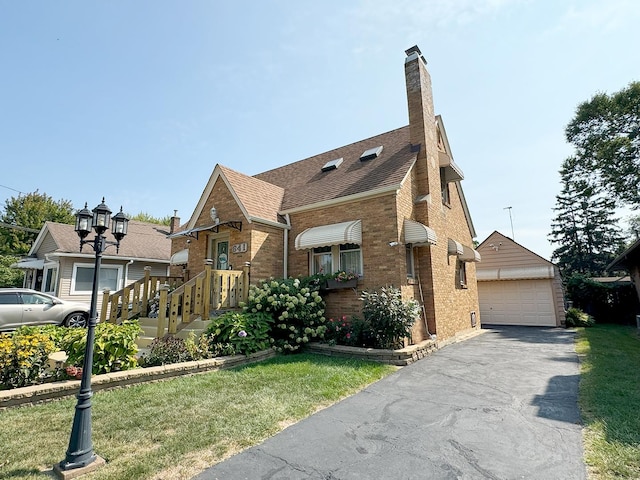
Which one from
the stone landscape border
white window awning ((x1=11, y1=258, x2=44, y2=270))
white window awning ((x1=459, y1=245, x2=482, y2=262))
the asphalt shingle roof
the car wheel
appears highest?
the asphalt shingle roof

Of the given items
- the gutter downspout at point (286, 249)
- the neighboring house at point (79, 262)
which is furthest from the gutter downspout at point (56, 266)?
the gutter downspout at point (286, 249)

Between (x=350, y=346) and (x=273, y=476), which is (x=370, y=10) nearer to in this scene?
(x=350, y=346)

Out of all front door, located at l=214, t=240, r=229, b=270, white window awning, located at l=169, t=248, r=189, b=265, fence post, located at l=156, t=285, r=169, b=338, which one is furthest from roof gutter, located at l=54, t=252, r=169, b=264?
fence post, located at l=156, t=285, r=169, b=338

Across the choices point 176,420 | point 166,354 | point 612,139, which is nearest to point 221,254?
point 166,354

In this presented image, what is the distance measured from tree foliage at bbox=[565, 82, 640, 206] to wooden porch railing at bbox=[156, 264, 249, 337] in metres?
27.5

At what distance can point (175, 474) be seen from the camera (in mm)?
3570

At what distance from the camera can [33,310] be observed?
42.4 feet

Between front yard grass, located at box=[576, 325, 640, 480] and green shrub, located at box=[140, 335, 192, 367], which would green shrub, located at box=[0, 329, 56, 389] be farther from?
front yard grass, located at box=[576, 325, 640, 480]

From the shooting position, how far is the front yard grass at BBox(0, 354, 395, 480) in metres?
3.85

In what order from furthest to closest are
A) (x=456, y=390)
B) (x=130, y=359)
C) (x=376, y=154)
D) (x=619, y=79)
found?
1. (x=619, y=79)
2. (x=376, y=154)
3. (x=130, y=359)
4. (x=456, y=390)

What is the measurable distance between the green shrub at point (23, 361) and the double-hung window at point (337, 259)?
8462 millimetres

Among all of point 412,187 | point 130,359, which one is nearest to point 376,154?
point 412,187

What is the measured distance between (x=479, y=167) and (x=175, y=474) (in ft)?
55.1

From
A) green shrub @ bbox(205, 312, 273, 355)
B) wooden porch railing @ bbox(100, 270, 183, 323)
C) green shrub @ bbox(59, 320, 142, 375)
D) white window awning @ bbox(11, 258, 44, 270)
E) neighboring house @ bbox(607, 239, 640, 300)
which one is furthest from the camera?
white window awning @ bbox(11, 258, 44, 270)
